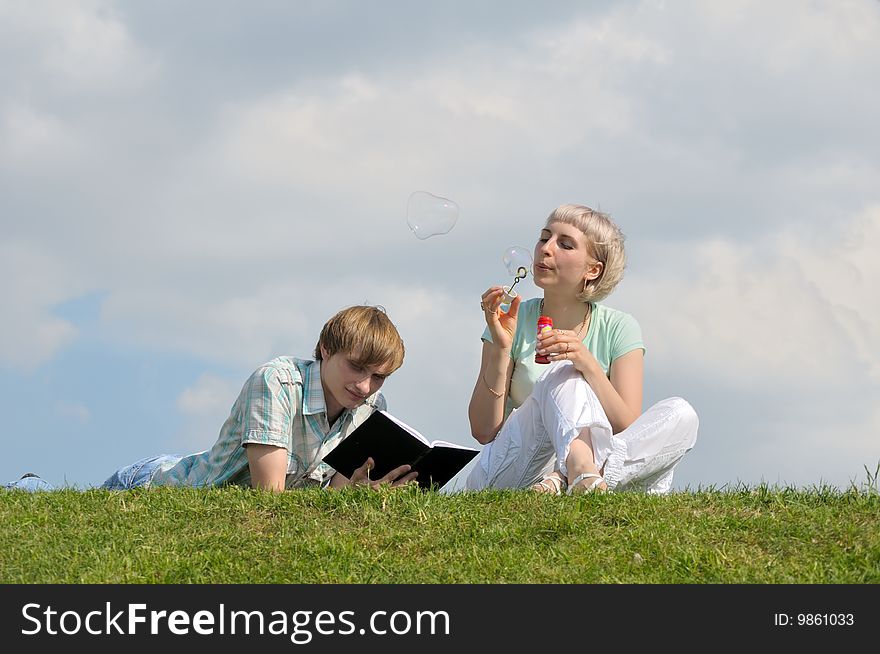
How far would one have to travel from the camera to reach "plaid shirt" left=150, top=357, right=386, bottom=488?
26.7 ft

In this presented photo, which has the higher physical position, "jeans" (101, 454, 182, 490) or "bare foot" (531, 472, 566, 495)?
"jeans" (101, 454, 182, 490)

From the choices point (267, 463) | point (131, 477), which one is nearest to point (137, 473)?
point (131, 477)

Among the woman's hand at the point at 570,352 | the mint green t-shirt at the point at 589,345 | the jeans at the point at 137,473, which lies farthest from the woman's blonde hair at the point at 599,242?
the jeans at the point at 137,473

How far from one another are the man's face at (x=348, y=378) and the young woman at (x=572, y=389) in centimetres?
90

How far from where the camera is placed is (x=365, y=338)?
8086 millimetres

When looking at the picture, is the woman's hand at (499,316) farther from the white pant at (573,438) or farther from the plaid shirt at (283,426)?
the plaid shirt at (283,426)

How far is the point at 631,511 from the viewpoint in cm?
725

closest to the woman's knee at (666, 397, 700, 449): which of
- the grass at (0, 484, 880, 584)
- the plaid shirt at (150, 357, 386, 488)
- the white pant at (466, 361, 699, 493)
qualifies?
the white pant at (466, 361, 699, 493)

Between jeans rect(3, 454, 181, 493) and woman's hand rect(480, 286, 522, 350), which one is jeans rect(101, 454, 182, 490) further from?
woman's hand rect(480, 286, 522, 350)

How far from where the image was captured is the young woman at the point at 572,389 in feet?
25.6

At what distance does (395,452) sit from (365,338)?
2.79 ft

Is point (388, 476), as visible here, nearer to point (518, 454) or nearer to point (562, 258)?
point (518, 454)

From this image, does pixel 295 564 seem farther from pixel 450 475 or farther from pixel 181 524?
pixel 450 475

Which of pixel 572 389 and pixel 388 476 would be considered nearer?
pixel 572 389
